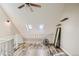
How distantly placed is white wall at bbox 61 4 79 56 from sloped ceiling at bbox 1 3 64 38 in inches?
5.0

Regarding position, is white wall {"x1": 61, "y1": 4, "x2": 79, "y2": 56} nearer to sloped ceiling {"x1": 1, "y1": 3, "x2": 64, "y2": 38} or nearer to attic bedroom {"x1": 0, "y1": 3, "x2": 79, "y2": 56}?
attic bedroom {"x1": 0, "y1": 3, "x2": 79, "y2": 56}

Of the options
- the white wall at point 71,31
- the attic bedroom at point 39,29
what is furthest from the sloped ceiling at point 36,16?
the white wall at point 71,31

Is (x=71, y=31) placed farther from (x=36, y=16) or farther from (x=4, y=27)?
(x=4, y=27)

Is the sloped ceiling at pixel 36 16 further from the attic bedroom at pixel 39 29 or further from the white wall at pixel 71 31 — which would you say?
the white wall at pixel 71 31

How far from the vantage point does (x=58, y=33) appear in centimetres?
191

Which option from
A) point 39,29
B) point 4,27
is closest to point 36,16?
point 39,29

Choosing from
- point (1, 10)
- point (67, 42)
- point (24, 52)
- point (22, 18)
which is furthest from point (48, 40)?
point (1, 10)

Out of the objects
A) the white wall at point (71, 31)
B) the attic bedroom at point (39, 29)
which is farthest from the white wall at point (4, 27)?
the white wall at point (71, 31)

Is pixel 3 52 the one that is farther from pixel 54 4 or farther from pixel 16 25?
pixel 54 4

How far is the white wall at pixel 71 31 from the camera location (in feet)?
6.10

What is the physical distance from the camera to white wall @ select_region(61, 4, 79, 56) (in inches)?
73.2

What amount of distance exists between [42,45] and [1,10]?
2.74 feet

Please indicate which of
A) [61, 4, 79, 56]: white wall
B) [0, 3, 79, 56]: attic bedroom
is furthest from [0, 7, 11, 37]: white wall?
[61, 4, 79, 56]: white wall

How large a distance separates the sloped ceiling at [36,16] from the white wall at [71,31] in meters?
0.13
